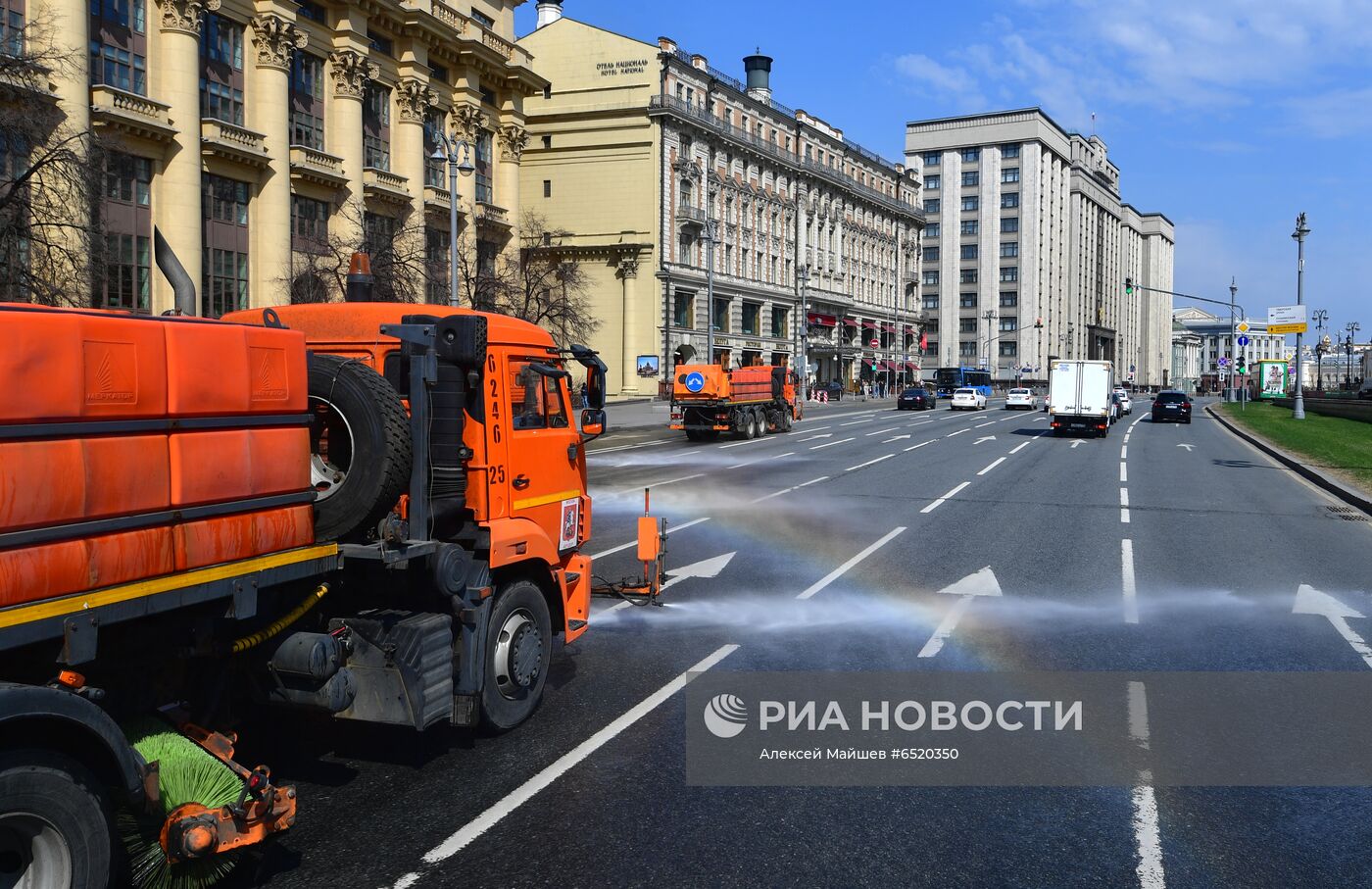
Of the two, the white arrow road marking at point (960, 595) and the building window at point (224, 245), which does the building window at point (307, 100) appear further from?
the white arrow road marking at point (960, 595)

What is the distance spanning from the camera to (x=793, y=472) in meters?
26.3

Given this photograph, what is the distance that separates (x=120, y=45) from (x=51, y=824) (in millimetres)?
37624

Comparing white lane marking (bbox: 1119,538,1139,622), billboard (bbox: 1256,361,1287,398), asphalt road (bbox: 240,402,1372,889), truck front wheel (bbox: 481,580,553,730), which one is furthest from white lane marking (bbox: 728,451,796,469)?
billboard (bbox: 1256,361,1287,398)

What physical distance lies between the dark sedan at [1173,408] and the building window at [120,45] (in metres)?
49.2

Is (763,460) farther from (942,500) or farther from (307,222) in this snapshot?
(307,222)

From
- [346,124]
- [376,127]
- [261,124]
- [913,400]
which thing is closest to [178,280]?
[261,124]

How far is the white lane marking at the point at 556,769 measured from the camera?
5.41 meters

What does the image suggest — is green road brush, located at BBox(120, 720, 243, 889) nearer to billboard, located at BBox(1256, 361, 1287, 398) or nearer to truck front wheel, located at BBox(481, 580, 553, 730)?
truck front wheel, located at BBox(481, 580, 553, 730)

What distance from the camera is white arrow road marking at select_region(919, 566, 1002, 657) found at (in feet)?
30.9

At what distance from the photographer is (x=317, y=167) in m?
43.3

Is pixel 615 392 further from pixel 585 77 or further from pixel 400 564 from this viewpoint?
pixel 400 564

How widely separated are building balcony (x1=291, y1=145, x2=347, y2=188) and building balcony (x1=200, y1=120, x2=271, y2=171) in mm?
1792

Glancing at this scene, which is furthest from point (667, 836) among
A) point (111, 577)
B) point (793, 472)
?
point (793, 472)

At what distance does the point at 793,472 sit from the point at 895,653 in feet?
56.9
